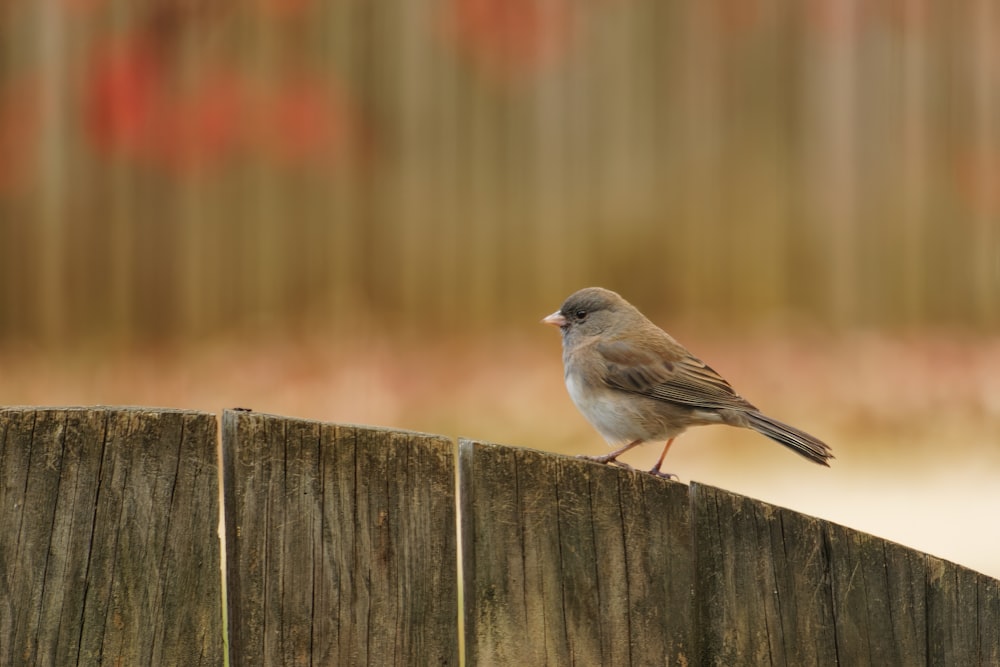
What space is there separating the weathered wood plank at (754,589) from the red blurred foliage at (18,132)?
4.26m

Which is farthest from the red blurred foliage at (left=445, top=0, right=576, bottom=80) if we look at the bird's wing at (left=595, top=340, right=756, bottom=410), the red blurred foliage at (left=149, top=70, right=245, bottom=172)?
the bird's wing at (left=595, top=340, right=756, bottom=410)

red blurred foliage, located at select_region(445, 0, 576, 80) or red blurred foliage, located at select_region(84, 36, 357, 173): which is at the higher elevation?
red blurred foliage, located at select_region(445, 0, 576, 80)

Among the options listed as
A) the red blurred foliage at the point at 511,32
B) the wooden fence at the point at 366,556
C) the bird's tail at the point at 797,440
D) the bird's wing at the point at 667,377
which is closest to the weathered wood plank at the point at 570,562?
Answer: the wooden fence at the point at 366,556

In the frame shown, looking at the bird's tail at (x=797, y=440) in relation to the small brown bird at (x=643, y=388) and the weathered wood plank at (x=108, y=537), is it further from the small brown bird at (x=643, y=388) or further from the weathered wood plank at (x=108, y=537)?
the weathered wood plank at (x=108, y=537)

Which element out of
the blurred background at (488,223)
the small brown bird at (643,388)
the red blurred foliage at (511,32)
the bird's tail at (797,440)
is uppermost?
the red blurred foliage at (511,32)

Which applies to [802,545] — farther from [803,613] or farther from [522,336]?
[522,336]

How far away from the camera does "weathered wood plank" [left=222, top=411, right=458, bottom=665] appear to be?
80.4 inches

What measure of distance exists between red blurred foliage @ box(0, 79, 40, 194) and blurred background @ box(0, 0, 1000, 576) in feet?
0.04

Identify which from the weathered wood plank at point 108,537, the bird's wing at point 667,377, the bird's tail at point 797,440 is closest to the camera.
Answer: the weathered wood plank at point 108,537

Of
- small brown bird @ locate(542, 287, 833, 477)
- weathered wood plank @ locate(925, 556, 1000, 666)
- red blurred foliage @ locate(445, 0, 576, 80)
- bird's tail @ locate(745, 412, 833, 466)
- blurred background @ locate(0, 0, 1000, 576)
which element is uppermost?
red blurred foliage @ locate(445, 0, 576, 80)

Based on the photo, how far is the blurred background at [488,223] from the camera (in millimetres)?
5418

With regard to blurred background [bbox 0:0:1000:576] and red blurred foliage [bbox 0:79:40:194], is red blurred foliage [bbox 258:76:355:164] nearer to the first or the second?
blurred background [bbox 0:0:1000:576]

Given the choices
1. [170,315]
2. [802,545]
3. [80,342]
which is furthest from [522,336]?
[802,545]

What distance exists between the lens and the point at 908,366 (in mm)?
5742
